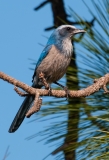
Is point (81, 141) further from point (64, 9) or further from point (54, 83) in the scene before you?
point (64, 9)

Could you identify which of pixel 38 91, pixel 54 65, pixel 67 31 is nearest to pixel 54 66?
pixel 54 65

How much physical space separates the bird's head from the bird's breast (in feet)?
0.84

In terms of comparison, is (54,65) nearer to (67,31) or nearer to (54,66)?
(54,66)

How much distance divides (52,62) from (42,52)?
17cm

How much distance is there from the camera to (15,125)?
3393 mm

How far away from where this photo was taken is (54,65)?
3.91 metres

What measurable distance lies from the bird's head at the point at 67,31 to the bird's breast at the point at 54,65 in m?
0.26

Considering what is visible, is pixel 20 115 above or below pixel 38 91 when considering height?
below

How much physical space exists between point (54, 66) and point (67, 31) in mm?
436

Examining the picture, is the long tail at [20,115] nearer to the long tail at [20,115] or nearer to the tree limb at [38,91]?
the long tail at [20,115]

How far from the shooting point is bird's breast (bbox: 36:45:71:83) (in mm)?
3877

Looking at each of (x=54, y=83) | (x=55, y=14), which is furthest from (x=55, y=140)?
(x=55, y=14)

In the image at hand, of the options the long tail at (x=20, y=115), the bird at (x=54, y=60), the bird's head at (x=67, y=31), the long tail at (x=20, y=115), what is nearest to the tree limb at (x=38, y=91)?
the long tail at (x=20, y=115)

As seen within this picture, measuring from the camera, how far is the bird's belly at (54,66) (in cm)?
388
